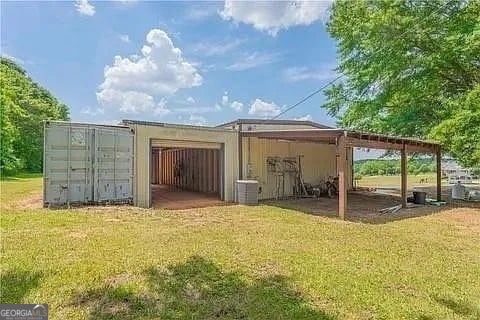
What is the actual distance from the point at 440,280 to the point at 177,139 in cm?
920

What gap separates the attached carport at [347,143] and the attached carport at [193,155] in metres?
1.10

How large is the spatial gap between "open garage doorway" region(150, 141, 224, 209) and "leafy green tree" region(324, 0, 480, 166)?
7.54m

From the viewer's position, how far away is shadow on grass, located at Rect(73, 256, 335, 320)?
12.3ft

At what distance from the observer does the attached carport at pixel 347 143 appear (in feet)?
32.3

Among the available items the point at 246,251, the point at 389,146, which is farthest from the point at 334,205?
the point at 246,251

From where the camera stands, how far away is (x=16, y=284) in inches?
174

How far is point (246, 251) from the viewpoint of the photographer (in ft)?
19.9

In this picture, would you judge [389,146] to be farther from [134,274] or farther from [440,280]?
[134,274]

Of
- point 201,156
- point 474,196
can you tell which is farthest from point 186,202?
point 474,196

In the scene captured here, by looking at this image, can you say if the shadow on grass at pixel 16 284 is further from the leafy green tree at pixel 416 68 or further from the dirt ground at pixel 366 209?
the leafy green tree at pixel 416 68

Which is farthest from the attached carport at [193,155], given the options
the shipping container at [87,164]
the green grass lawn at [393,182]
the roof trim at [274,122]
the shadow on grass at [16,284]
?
the green grass lawn at [393,182]

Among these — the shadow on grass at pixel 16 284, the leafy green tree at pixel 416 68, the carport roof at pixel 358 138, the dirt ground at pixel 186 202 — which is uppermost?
the leafy green tree at pixel 416 68

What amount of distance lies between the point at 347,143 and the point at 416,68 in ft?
25.1

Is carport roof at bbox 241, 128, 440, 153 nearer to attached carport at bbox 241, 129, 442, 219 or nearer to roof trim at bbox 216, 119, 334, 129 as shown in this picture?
attached carport at bbox 241, 129, 442, 219
